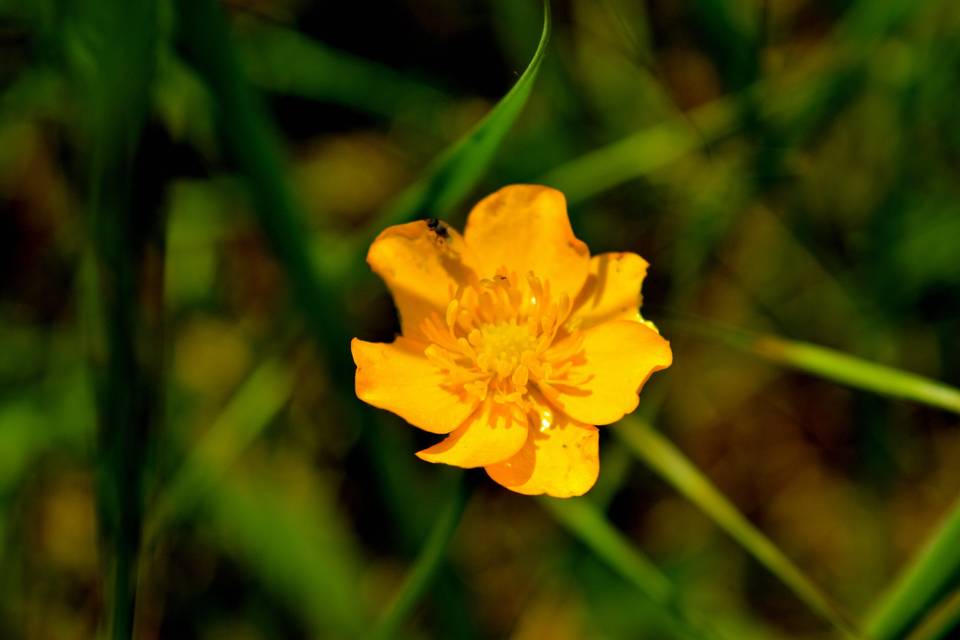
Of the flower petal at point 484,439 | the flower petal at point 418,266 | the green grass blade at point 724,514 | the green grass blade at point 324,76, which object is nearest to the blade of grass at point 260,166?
the flower petal at point 418,266

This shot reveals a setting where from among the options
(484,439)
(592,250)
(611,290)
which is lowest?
(484,439)

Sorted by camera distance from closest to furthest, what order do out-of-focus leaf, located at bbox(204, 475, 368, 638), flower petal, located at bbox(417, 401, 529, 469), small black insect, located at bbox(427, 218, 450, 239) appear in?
1. flower petal, located at bbox(417, 401, 529, 469)
2. small black insect, located at bbox(427, 218, 450, 239)
3. out-of-focus leaf, located at bbox(204, 475, 368, 638)

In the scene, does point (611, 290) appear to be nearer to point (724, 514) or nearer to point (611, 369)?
point (611, 369)

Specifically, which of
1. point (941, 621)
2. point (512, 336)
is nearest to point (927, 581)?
point (941, 621)

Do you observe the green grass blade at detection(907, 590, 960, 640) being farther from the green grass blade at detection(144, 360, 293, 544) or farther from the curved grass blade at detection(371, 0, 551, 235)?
the green grass blade at detection(144, 360, 293, 544)

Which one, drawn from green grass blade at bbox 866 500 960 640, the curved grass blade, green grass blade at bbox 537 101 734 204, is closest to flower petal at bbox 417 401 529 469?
the curved grass blade

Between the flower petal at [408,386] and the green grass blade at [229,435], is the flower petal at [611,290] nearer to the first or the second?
the flower petal at [408,386]
